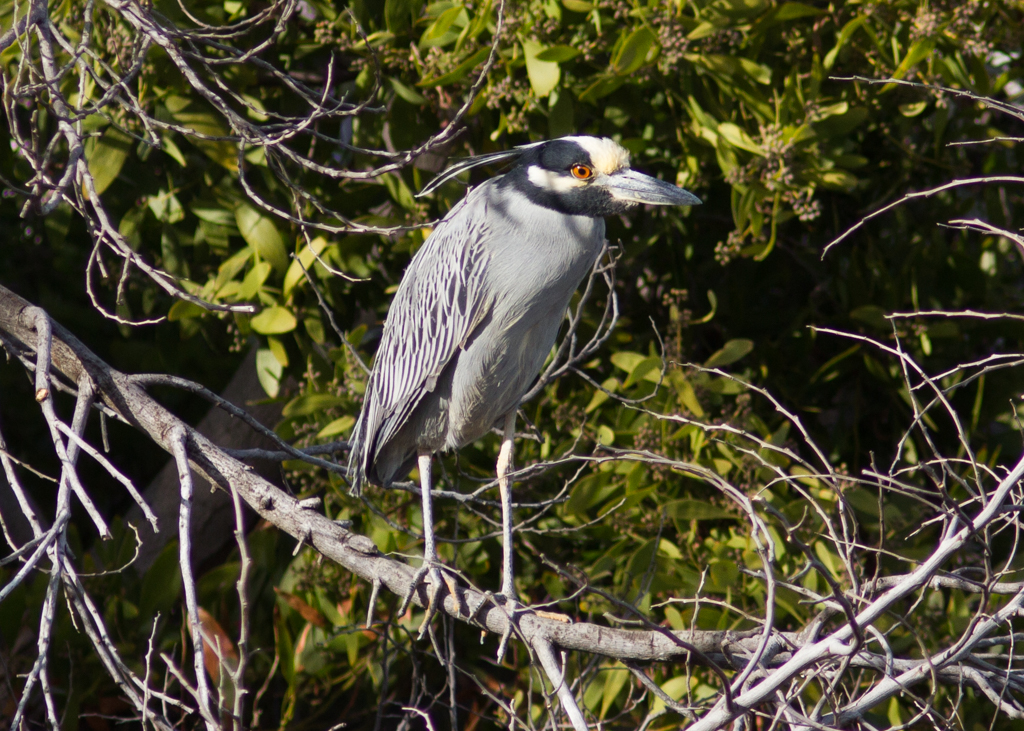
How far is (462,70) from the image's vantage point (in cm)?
207

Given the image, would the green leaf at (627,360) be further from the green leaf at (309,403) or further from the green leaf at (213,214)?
the green leaf at (213,214)

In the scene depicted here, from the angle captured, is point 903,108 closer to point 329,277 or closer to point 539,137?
point 539,137

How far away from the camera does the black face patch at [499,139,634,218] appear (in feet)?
6.30

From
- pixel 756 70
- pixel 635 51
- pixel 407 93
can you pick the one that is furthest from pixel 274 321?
pixel 756 70

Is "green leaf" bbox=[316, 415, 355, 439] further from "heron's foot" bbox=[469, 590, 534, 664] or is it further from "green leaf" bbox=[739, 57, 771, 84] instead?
"green leaf" bbox=[739, 57, 771, 84]

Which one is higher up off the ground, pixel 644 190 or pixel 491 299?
pixel 644 190

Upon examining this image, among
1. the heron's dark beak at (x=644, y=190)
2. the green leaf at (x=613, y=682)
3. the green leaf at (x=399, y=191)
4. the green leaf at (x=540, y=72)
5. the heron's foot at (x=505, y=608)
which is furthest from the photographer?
the green leaf at (x=399, y=191)

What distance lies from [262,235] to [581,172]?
869 millimetres

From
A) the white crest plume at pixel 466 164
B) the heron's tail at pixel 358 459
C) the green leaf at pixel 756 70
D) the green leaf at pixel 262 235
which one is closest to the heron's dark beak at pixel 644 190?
the white crest plume at pixel 466 164

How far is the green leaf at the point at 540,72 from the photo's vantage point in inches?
79.7

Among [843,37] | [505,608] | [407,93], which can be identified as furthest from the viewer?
[407,93]

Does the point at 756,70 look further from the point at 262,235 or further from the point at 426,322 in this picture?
the point at 262,235

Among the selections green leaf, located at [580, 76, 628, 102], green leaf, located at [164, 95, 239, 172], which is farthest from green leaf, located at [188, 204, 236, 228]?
green leaf, located at [580, 76, 628, 102]

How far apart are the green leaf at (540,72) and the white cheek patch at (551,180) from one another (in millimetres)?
186
